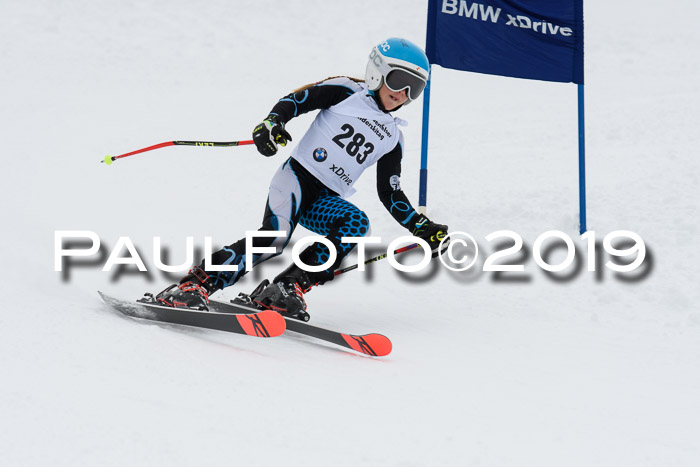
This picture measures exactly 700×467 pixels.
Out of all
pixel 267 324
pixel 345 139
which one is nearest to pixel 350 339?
pixel 267 324

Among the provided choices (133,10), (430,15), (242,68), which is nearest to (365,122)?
(430,15)

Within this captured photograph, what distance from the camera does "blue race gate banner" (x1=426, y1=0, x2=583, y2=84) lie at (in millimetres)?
5781

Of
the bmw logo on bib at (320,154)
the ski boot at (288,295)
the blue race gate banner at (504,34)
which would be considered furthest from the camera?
the blue race gate banner at (504,34)

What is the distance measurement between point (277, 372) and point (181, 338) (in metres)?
0.58

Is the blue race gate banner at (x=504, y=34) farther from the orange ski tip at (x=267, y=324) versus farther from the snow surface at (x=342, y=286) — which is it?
the orange ski tip at (x=267, y=324)

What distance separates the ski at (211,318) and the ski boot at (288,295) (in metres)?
0.27

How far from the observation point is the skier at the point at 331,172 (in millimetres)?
3939

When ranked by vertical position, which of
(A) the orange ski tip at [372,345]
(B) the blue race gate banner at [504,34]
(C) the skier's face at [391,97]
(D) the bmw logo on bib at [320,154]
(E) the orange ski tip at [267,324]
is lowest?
(A) the orange ski tip at [372,345]

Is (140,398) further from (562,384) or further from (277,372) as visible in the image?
(562,384)

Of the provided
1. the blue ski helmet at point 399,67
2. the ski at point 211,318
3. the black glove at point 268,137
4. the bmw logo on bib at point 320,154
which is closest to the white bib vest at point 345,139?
the bmw logo on bib at point 320,154

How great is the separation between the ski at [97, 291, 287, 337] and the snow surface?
7 centimetres

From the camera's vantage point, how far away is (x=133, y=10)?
1410cm

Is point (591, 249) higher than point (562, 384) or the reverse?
higher

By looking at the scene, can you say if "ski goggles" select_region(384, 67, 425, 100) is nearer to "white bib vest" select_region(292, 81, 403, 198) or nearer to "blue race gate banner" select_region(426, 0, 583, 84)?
"white bib vest" select_region(292, 81, 403, 198)
